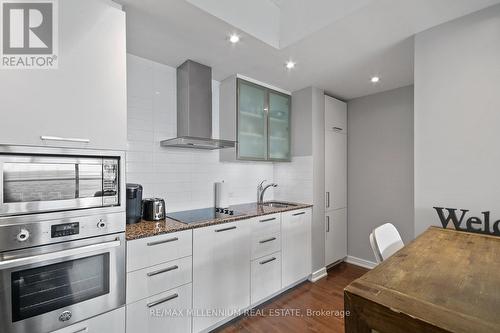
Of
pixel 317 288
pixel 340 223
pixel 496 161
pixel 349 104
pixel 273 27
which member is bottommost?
pixel 317 288

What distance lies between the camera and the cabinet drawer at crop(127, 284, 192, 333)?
146 cm

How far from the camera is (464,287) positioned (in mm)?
808

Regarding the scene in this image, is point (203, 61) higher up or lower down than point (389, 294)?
higher up

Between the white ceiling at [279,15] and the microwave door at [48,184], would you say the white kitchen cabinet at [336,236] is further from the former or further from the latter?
the microwave door at [48,184]

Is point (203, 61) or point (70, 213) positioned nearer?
point (70, 213)

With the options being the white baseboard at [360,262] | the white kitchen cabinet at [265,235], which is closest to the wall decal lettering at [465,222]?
the white kitchen cabinet at [265,235]

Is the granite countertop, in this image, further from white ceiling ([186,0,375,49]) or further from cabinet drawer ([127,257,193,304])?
white ceiling ([186,0,375,49])

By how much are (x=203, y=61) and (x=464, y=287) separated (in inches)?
94.7

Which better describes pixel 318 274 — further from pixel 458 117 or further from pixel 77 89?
pixel 77 89

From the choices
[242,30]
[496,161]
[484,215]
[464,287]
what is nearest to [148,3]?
[242,30]

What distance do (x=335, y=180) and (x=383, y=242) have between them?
1824 millimetres

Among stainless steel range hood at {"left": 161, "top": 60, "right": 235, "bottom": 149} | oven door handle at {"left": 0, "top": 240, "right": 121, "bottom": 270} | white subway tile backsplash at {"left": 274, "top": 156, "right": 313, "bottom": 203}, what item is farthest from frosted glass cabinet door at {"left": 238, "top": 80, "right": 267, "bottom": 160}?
oven door handle at {"left": 0, "top": 240, "right": 121, "bottom": 270}

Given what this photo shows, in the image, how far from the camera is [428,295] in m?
0.75

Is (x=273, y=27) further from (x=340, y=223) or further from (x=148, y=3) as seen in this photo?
(x=340, y=223)
